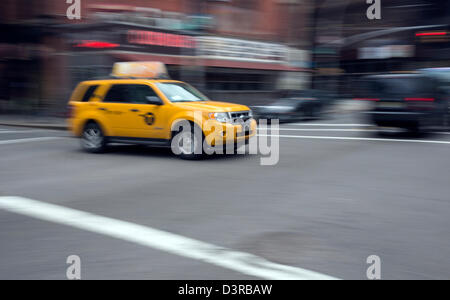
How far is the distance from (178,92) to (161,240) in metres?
6.47

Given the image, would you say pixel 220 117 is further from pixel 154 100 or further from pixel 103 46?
pixel 103 46

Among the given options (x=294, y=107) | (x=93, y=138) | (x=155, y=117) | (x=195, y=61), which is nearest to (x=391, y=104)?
(x=155, y=117)

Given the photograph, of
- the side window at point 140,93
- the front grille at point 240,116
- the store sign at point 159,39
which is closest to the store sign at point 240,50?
the store sign at point 159,39

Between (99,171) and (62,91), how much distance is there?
1712cm

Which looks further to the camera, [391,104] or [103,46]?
[103,46]

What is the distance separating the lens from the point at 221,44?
28.8m

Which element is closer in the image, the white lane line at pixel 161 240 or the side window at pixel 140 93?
the white lane line at pixel 161 240

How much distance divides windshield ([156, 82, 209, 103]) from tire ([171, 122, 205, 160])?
2.44 ft

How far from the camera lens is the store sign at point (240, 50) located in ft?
92.5

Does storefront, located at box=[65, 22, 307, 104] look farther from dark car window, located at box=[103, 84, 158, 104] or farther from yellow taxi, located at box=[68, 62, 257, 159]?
dark car window, located at box=[103, 84, 158, 104]

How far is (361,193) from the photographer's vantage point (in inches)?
289

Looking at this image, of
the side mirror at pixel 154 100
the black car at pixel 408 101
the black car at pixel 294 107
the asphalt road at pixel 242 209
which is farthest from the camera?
the black car at pixel 294 107

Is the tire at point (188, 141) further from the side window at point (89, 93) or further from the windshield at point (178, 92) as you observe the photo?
the side window at point (89, 93)

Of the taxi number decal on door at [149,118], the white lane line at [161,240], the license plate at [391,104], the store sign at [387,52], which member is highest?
the store sign at [387,52]
